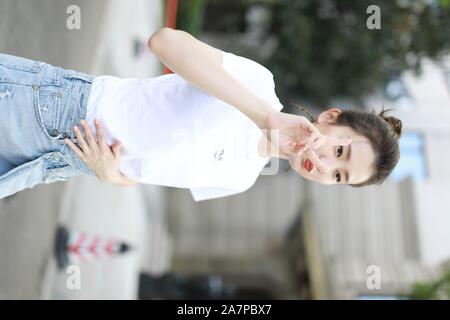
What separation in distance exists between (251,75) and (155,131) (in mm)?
359

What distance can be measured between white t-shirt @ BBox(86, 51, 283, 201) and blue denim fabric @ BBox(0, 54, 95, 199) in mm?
68

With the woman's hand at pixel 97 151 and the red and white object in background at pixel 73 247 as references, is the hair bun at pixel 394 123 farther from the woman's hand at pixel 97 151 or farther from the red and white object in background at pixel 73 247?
the red and white object in background at pixel 73 247

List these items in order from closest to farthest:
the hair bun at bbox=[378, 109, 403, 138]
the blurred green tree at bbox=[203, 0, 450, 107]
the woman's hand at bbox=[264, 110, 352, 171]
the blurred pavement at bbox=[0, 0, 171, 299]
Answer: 1. the woman's hand at bbox=[264, 110, 352, 171]
2. the hair bun at bbox=[378, 109, 403, 138]
3. the blurred pavement at bbox=[0, 0, 171, 299]
4. the blurred green tree at bbox=[203, 0, 450, 107]

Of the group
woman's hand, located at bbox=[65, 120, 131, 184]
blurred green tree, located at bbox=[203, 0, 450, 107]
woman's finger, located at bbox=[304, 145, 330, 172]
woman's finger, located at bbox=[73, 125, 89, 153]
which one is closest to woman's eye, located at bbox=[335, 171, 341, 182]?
woman's finger, located at bbox=[304, 145, 330, 172]

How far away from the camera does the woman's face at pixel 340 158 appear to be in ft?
5.56

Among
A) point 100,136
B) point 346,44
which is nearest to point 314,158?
point 100,136

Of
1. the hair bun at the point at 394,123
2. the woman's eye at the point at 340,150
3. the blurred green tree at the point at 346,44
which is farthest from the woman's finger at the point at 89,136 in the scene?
the blurred green tree at the point at 346,44

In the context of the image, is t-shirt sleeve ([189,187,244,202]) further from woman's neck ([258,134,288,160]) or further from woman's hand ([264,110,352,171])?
woman's hand ([264,110,352,171])

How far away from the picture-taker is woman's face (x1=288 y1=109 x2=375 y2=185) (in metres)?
1.69

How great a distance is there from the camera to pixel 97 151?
66.3 inches

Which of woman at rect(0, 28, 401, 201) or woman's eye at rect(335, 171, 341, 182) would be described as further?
woman's eye at rect(335, 171, 341, 182)

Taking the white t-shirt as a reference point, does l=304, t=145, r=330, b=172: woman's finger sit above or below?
below
